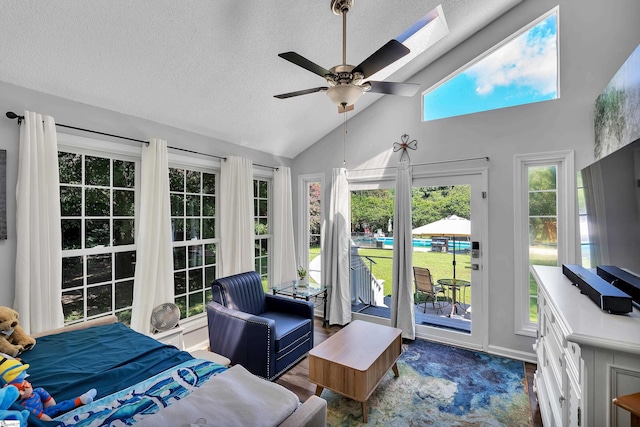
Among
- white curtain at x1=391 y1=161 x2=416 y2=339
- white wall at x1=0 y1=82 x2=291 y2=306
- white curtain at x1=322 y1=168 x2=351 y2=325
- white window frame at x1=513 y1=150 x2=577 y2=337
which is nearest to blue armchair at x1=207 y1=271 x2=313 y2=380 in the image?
white curtain at x1=322 y1=168 x2=351 y2=325

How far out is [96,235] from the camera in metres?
2.49

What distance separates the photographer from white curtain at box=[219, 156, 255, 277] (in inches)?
131

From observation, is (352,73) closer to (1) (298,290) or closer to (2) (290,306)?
(2) (290,306)

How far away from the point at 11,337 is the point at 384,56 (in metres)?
2.55

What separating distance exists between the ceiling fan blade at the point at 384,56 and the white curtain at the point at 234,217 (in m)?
2.15

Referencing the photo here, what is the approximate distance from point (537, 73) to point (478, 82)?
0.52 meters

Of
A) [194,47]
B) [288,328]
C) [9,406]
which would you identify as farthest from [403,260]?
[9,406]

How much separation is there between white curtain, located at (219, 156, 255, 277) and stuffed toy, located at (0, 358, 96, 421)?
81.5 inches

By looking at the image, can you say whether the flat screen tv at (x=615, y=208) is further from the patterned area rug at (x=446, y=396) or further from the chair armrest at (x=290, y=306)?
the chair armrest at (x=290, y=306)

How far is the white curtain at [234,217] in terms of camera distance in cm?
333

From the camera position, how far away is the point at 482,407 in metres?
2.21

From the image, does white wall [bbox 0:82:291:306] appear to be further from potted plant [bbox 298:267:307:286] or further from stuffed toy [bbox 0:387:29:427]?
potted plant [bbox 298:267:307:286]

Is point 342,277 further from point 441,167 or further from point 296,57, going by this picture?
point 296,57

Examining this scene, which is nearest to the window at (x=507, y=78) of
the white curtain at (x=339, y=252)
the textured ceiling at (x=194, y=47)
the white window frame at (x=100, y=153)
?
the textured ceiling at (x=194, y=47)
